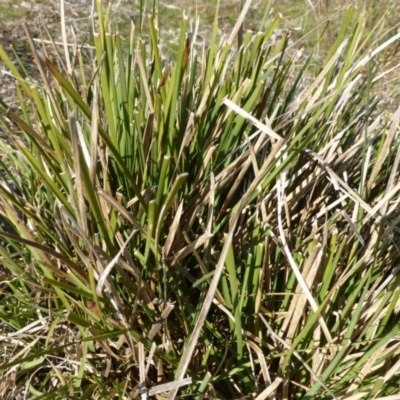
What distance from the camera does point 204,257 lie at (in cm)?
74

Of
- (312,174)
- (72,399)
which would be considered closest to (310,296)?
(312,174)

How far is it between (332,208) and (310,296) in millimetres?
216

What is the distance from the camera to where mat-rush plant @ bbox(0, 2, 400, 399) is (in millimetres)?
698

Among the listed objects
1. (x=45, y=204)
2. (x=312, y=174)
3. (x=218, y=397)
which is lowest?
(x=218, y=397)

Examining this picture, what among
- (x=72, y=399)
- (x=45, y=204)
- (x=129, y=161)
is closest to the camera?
(x=72, y=399)

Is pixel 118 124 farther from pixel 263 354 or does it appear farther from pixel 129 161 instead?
pixel 263 354

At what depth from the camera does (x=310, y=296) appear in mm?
699

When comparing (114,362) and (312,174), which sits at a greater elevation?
(312,174)

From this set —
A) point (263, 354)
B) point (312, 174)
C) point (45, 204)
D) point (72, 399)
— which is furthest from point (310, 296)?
point (45, 204)

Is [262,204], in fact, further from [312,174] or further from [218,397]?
[218,397]

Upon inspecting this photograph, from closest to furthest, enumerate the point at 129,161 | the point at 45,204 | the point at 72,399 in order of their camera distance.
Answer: the point at 72,399 → the point at 129,161 → the point at 45,204

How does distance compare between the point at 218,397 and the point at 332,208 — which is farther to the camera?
the point at 332,208

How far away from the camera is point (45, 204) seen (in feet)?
2.96

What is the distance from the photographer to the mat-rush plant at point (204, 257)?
698mm
